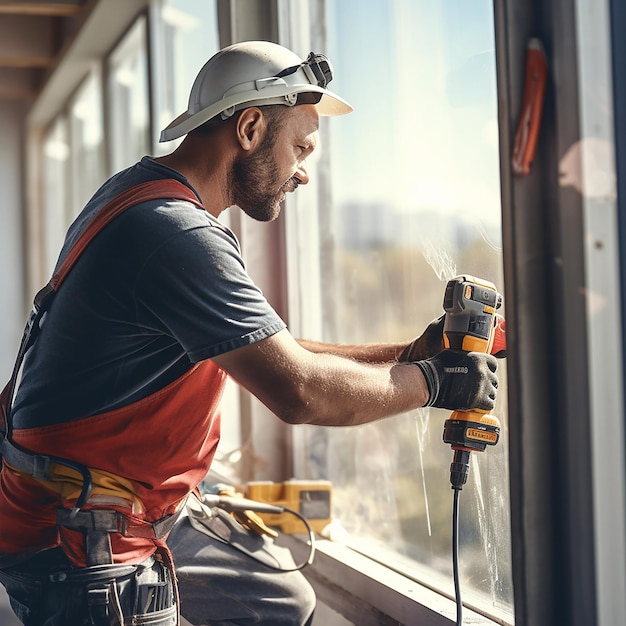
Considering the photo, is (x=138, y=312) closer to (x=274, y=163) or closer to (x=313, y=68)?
(x=274, y=163)

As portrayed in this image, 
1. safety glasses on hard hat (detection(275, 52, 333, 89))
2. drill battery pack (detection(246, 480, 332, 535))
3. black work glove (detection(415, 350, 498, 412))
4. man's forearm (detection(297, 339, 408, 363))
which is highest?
safety glasses on hard hat (detection(275, 52, 333, 89))

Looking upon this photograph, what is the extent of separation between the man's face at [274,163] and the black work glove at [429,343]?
1.27ft

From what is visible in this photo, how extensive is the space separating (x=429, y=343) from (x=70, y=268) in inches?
26.5

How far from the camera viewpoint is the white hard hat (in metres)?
1.59

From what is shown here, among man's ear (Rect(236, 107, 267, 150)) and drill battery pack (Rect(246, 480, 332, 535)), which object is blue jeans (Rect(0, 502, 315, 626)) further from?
man's ear (Rect(236, 107, 267, 150))

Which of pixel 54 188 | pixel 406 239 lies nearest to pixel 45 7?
pixel 54 188

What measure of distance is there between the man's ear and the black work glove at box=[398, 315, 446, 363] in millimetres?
483

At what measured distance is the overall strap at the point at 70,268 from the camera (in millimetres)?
1436

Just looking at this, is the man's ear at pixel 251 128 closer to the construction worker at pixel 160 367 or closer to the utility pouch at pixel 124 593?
the construction worker at pixel 160 367

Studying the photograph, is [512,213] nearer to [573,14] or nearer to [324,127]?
[573,14]

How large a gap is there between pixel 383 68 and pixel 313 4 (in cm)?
51

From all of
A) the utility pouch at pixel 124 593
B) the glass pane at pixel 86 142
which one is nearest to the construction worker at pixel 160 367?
the utility pouch at pixel 124 593

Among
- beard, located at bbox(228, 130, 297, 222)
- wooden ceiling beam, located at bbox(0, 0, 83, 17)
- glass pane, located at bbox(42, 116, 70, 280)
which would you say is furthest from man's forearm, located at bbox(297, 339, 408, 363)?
glass pane, located at bbox(42, 116, 70, 280)

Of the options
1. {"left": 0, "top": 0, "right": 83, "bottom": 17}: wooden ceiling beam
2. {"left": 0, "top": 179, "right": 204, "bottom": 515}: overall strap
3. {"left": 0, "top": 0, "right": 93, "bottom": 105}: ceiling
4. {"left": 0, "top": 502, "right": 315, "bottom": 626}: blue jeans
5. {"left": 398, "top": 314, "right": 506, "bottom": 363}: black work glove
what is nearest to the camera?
{"left": 0, "top": 179, "right": 204, "bottom": 515}: overall strap
